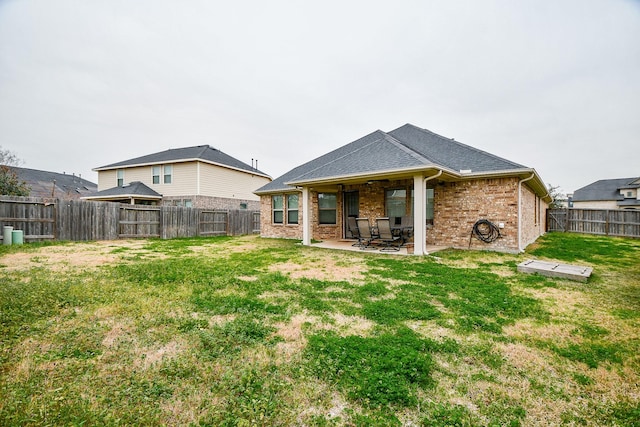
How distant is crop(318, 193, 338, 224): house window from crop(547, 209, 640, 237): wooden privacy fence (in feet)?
53.7

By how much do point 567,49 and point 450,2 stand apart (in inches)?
195

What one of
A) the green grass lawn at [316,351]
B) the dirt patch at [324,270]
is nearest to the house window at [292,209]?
the dirt patch at [324,270]

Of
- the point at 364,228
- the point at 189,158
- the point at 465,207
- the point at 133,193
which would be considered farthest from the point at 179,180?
the point at 465,207

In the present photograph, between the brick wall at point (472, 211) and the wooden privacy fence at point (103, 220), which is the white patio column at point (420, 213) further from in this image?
the wooden privacy fence at point (103, 220)

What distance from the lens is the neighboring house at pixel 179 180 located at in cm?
2033

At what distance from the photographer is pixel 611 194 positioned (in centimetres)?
3325

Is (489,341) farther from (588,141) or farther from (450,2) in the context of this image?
(588,141)

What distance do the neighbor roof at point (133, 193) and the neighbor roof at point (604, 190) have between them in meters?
49.4

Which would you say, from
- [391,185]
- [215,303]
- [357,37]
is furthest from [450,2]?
[215,303]

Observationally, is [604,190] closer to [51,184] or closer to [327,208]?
[327,208]

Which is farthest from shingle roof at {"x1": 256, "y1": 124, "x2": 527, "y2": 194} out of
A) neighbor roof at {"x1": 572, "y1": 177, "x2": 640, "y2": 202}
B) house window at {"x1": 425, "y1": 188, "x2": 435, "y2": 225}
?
neighbor roof at {"x1": 572, "y1": 177, "x2": 640, "y2": 202}

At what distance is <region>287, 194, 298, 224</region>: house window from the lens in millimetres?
14109

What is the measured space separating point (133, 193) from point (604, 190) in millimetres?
52431

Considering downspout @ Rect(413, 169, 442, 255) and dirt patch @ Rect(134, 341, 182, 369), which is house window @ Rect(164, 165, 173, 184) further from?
dirt patch @ Rect(134, 341, 182, 369)
